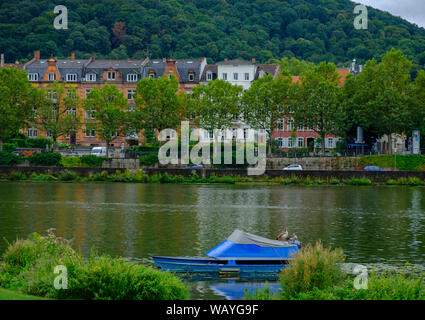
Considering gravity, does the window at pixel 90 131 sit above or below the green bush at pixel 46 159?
above

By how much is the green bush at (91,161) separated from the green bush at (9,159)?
833cm

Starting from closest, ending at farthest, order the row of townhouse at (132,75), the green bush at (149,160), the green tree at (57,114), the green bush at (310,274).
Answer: the green bush at (310,274), the green bush at (149,160), the green tree at (57,114), the row of townhouse at (132,75)

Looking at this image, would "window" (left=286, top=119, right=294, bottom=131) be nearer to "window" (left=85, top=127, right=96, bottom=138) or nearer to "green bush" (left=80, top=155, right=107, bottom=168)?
"green bush" (left=80, top=155, right=107, bottom=168)

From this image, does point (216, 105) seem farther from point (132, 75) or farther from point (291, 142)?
point (132, 75)

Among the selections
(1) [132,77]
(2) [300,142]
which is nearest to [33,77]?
(1) [132,77]

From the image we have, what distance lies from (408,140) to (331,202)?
163 feet

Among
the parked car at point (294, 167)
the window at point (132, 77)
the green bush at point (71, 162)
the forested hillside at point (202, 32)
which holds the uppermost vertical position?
the forested hillside at point (202, 32)

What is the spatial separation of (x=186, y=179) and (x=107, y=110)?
2217cm

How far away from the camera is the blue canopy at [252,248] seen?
31469 mm

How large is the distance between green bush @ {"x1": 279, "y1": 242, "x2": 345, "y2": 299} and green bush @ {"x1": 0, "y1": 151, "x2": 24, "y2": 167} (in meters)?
74.9

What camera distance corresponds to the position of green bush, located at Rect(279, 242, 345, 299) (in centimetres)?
2269

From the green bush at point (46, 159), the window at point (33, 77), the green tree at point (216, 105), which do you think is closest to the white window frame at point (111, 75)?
the window at point (33, 77)

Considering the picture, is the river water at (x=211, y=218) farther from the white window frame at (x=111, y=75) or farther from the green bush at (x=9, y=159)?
the white window frame at (x=111, y=75)

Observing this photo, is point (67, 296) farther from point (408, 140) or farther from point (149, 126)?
point (408, 140)
